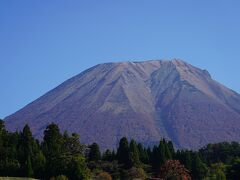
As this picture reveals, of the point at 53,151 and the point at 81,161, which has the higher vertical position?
the point at 53,151

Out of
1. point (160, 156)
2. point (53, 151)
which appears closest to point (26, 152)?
point (53, 151)

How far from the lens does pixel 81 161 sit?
71.9 meters

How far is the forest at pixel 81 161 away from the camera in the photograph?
71312 millimetres

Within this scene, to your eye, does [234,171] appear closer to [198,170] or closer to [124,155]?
[198,170]

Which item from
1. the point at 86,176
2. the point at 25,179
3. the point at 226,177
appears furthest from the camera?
the point at 226,177

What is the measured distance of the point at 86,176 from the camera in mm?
70438

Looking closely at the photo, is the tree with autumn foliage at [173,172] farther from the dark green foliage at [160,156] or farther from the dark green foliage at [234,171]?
the dark green foliage at [234,171]

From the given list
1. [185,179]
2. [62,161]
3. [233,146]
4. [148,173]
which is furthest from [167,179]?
[233,146]

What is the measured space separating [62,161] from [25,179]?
26.1ft

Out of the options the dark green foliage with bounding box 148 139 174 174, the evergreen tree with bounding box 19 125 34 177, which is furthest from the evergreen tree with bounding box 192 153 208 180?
the evergreen tree with bounding box 19 125 34 177

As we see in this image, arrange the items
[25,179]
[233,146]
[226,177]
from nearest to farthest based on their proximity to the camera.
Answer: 1. [25,179]
2. [226,177]
3. [233,146]

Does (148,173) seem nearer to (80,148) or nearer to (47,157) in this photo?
(80,148)

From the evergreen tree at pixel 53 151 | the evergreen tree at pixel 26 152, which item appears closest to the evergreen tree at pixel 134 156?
the evergreen tree at pixel 53 151

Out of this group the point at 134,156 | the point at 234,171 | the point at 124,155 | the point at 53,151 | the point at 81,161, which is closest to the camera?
the point at 81,161
